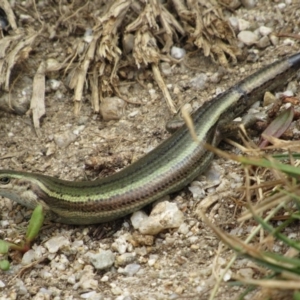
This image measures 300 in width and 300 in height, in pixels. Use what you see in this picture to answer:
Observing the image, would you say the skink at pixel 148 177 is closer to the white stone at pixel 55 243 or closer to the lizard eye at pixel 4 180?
the lizard eye at pixel 4 180

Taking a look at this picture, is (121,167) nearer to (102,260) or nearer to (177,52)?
(102,260)

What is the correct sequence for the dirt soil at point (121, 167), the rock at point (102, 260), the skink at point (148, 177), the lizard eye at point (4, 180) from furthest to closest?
the lizard eye at point (4, 180) < the skink at point (148, 177) < the rock at point (102, 260) < the dirt soil at point (121, 167)

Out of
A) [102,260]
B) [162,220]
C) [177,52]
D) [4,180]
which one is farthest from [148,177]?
[177,52]

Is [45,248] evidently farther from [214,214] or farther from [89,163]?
[214,214]

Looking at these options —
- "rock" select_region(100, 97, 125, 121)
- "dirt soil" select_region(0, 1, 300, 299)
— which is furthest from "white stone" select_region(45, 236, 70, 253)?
"rock" select_region(100, 97, 125, 121)

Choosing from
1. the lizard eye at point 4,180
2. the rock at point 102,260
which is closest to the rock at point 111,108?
the lizard eye at point 4,180
